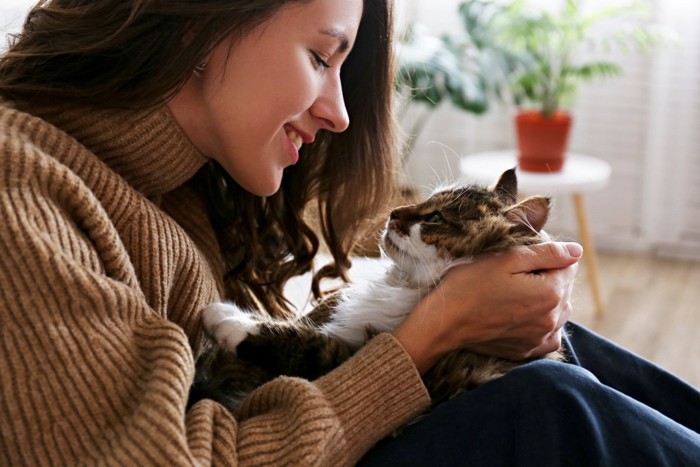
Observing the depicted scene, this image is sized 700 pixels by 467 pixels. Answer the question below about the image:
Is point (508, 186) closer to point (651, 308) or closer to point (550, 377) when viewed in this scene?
point (550, 377)

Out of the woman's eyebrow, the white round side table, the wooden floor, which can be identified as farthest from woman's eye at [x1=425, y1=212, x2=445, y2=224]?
the wooden floor

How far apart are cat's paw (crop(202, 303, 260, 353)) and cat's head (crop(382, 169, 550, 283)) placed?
272 mm

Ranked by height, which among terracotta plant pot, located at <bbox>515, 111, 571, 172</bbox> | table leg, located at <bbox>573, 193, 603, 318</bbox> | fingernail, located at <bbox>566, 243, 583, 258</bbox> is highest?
fingernail, located at <bbox>566, 243, 583, 258</bbox>

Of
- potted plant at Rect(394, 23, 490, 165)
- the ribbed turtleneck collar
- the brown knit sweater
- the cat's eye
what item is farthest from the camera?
potted plant at Rect(394, 23, 490, 165)

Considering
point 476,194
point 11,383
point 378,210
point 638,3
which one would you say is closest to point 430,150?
point 638,3

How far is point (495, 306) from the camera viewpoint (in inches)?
52.2

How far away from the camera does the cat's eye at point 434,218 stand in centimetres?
145

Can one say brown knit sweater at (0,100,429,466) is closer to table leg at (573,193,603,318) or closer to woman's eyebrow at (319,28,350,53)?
woman's eyebrow at (319,28,350,53)

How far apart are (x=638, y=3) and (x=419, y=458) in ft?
9.77

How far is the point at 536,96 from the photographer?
3.52m

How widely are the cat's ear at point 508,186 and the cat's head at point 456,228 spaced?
0.07ft

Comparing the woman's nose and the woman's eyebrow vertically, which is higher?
the woman's eyebrow

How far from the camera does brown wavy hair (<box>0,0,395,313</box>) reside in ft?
4.04

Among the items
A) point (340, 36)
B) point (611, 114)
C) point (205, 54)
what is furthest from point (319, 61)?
point (611, 114)
